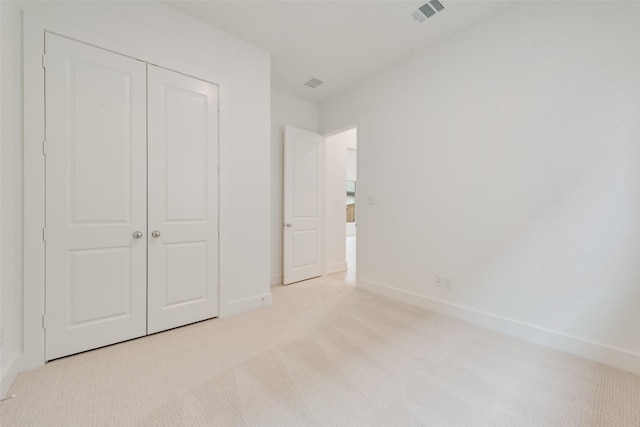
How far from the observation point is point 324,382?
5.18ft

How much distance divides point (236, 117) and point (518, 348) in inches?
124

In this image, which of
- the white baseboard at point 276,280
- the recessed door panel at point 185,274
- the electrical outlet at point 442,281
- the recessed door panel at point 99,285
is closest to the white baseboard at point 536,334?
the electrical outlet at point 442,281

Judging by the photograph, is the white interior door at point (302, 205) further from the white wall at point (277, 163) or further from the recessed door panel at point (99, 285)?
the recessed door panel at point (99, 285)

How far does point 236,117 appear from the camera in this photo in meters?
2.62

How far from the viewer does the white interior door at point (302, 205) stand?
3.64m

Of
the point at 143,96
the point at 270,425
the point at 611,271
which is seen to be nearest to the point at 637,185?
the point at 611,271

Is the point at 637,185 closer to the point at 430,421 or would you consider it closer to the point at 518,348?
the point at 518,348

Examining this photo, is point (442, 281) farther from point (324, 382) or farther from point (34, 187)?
point (34, 187)

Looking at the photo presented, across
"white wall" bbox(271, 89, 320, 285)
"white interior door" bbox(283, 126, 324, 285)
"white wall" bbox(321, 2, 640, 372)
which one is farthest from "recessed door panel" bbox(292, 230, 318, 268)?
"white wall" bbox(321, 2, 640, 372)

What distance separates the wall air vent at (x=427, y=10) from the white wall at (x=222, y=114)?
5.04 ft

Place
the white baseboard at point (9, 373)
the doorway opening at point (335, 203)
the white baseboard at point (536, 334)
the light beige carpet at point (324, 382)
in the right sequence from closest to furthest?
1. the light beige carpet at point (324, 382)
2. the white baseboard at point (9, 373)
3. the white baseboard at point (536, 334)
4. the doorway opening at point (335, 203)

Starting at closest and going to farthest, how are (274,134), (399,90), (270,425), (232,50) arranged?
(270,425), (232,50), (399,90), (274,134)

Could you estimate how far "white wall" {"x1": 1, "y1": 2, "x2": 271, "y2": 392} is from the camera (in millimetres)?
1598

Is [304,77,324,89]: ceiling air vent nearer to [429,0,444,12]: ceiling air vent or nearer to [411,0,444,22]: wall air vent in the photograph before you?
[411,0,444,22]: wall air vent
